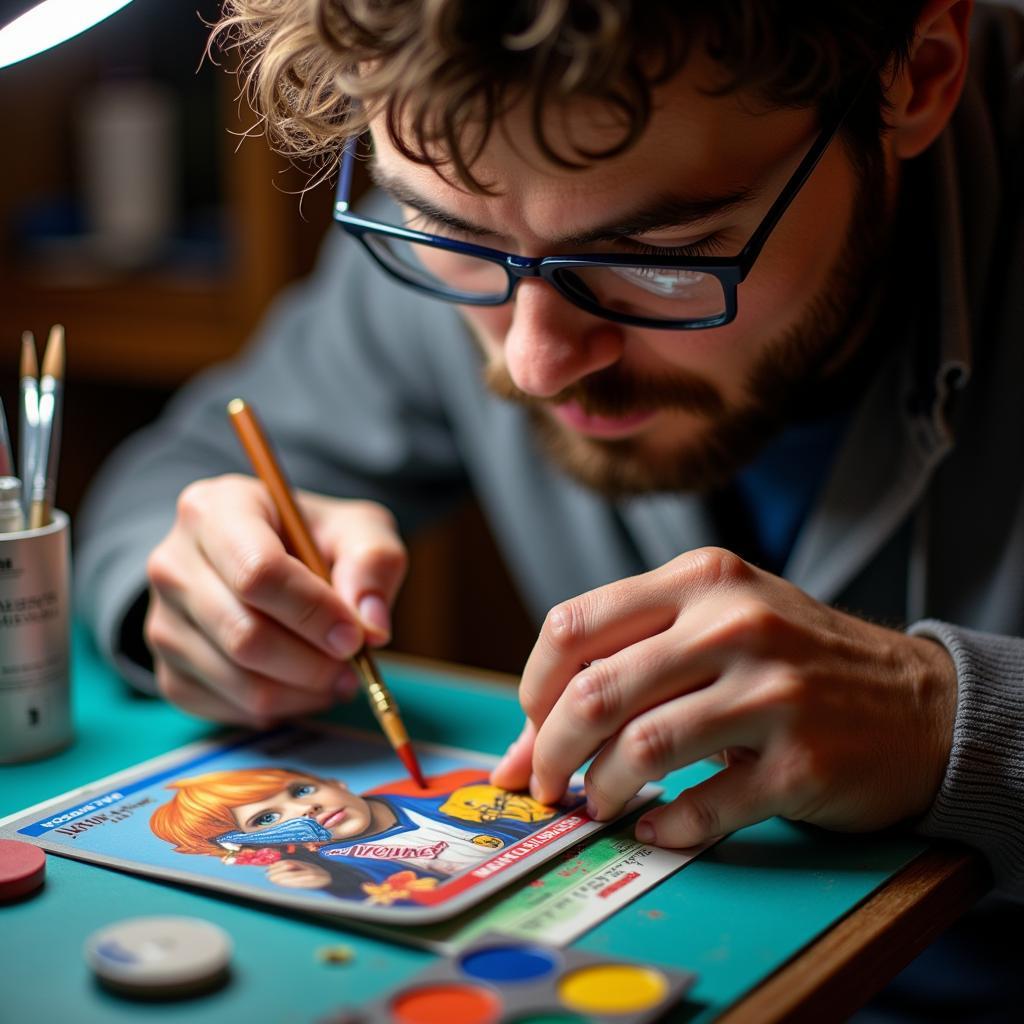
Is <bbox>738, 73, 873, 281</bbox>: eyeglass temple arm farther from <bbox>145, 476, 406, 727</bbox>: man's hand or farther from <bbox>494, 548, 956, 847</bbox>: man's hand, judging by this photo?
<bbox>145, 476, 406, 727</bbox>: man's hand

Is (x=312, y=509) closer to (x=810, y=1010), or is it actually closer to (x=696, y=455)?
(x=696, y=455)

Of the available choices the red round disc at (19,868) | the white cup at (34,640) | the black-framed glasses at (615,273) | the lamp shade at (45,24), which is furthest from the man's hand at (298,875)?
the lamp shade at (45,24)

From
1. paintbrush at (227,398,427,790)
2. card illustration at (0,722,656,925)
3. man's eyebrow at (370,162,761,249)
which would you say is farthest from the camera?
paintbrush at (227,398,427,790)

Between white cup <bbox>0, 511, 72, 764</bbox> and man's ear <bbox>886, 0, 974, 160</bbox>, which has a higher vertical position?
man's ear <bbox>886, 0, 974, 160</bbox>

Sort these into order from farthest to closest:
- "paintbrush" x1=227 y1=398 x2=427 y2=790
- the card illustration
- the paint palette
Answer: "paintbrush" x1=227 y1=398 x2=427 y2=790 < the card illustration < the paint palette

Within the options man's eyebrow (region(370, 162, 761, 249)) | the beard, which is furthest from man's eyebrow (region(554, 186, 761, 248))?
the beard

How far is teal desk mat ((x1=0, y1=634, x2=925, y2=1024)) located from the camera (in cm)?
55

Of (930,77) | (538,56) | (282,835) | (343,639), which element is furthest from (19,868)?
(930,77)

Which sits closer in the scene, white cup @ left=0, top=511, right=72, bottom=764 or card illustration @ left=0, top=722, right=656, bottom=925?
card illustration @ left=0, top=722, right=656, bottom=925

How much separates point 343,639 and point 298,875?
0.20 metres

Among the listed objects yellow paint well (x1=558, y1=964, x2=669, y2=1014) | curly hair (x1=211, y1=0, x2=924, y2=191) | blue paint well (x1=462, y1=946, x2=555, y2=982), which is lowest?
yellow paint well (x1=558, y1=964, x2=669, y2=1014)

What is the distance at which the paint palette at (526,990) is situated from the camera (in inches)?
20.6

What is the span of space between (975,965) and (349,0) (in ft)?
2.64

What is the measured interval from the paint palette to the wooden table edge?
4cm
